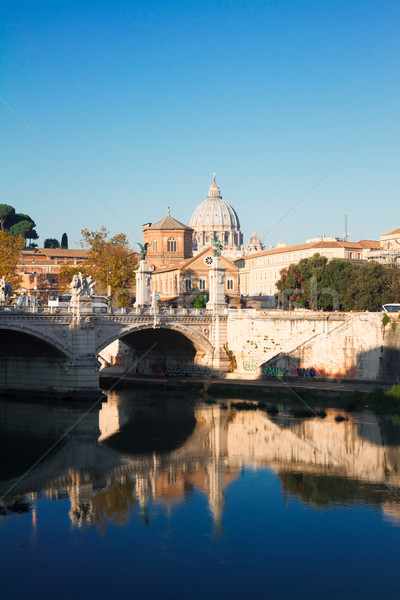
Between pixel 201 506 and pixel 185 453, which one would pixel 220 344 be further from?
pixel 201 506

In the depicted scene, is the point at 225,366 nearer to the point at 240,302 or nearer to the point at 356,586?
the point at 240,302

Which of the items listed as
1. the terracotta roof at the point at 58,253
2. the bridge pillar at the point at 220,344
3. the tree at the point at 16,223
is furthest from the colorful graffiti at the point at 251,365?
the tree at the point at 16,223

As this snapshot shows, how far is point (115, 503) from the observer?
27.0 meters

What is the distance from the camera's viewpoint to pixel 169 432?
38.2m

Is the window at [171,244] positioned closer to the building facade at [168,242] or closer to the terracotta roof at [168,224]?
the building facade at [168,242]

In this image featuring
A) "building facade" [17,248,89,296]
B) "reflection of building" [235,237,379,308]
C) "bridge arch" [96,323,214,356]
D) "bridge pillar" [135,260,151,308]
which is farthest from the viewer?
"reflection of building" [235,237,379,308]

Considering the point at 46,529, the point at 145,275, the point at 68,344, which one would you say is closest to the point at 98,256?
the point at 145,275

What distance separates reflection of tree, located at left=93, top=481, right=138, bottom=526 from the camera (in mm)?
25359

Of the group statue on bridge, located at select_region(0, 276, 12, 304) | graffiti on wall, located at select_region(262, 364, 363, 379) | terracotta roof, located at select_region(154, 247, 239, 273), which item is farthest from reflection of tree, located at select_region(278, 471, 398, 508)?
terracotta roof, located at select_region(154, 247, 239, 273)

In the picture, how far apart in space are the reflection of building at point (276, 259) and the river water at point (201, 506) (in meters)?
58.0

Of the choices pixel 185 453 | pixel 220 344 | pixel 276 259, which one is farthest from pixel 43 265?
pixel 185 453

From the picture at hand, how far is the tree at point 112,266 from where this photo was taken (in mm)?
68688

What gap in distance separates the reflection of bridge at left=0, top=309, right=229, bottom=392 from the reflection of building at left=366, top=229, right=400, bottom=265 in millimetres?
25430

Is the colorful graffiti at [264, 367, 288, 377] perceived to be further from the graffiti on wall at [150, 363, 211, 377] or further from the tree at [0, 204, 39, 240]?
the tree at [0, 204, 39, 240]
